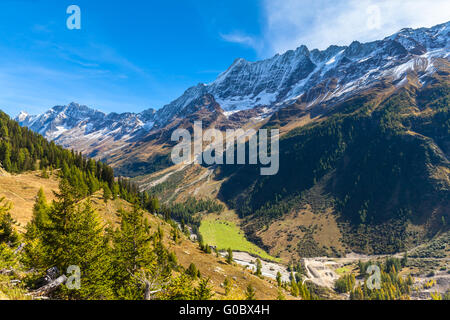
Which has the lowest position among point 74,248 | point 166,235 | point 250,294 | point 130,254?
point 166,235

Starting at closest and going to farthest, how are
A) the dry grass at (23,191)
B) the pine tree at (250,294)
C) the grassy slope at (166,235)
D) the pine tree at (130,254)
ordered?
the pine tree at (250,294)
the pine tree at (130,254)
the dry grass at (23,191)
the grassy slope at (166,235)

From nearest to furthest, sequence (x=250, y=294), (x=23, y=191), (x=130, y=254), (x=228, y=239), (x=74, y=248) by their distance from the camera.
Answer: (x=74, y=248), (x=130, y=254), (x=250, y=294), (x=23, y=191), (x=228, y=239)

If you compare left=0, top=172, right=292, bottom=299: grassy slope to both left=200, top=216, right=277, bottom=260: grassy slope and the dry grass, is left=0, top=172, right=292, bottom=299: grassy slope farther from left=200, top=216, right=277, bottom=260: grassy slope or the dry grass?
left=200, top=216, right=277, bottom=260: grassy slope

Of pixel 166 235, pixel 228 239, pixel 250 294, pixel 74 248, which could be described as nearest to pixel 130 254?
pixel 74 248

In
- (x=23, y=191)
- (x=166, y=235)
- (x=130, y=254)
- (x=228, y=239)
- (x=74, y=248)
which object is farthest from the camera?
(x=228, y=239)

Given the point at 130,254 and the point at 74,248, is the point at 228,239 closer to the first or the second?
the point at 130,254

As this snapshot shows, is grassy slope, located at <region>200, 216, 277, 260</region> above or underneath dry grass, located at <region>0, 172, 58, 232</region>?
underneath

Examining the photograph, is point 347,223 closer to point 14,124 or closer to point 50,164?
point 50,164

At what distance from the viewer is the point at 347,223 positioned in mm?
171875

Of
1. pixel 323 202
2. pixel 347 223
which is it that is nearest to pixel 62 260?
pixel 347 223

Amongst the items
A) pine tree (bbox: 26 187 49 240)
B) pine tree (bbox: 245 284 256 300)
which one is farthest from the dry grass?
pine tree (bbox: 245 284 256 300)

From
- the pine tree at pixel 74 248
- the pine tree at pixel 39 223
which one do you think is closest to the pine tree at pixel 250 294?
the pine tree at pixel 74 248

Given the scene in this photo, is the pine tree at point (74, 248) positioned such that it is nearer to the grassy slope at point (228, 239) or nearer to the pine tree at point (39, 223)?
the pine tree at point (39, 223)
